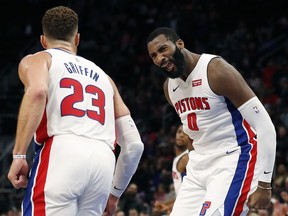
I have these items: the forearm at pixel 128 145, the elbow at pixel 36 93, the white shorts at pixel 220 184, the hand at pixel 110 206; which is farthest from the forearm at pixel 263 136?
the elbow at pixel 36 93

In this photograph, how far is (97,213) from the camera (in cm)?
455

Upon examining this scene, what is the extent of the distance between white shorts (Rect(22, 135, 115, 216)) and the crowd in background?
27.2 ft

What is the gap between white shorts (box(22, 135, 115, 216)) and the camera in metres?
4.32

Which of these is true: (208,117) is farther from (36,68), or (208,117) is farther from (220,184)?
(36,68)

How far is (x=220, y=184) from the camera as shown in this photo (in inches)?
216

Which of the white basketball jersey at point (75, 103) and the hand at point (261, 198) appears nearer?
the white basketball jersey at point (75, 103)

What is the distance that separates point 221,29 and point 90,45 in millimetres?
3479

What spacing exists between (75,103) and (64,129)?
0.56 feet

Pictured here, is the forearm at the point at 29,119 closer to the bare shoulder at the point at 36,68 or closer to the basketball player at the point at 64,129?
the basketball player at the point at 64,129

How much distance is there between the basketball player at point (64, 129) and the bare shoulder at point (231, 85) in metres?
0.96

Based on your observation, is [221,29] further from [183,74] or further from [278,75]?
[183,74]

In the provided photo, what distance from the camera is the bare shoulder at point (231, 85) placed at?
538 centimetres

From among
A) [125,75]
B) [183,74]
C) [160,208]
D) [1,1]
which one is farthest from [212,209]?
[1,1]

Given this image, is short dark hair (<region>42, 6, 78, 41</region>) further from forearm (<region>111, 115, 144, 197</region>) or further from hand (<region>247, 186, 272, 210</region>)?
hand (<region>247, 186, 272, 210</region>)
